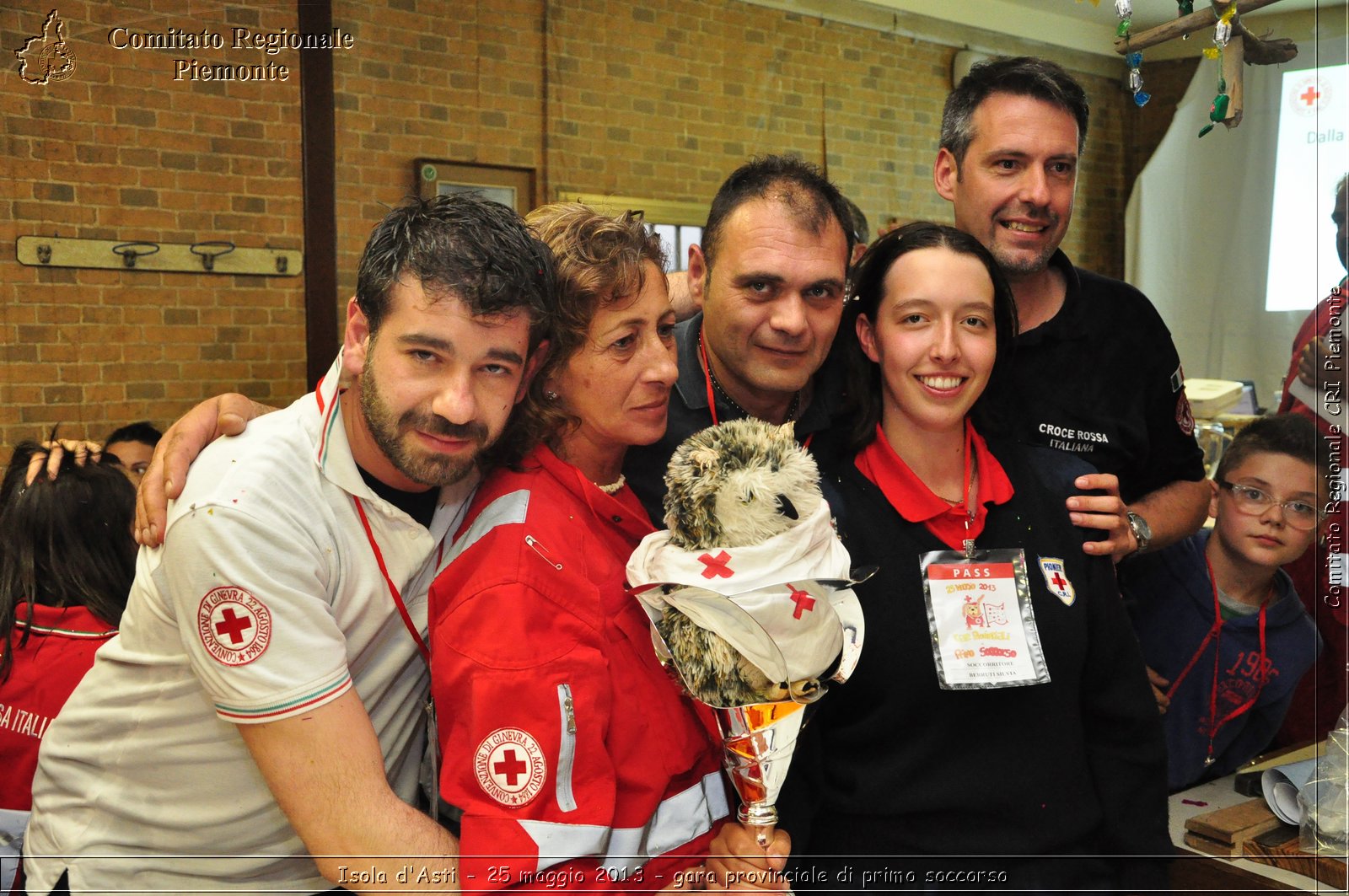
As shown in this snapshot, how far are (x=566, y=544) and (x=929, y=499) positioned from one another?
66 centimetres

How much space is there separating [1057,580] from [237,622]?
53.7 inches

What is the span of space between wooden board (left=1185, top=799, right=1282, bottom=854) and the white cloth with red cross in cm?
115

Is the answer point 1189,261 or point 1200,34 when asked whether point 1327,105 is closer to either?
point 1200,34

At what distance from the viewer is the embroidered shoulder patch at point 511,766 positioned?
1.36 m

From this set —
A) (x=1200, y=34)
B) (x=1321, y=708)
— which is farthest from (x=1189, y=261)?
(x=1321, y=708)

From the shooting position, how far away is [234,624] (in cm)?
146

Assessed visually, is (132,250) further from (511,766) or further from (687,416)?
(511,766)

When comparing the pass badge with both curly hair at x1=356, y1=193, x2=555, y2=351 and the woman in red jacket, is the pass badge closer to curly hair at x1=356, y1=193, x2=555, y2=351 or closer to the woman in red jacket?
the woman in red jacket

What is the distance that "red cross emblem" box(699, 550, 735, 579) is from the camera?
1.39 metres

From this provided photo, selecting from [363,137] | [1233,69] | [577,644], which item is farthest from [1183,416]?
[363,137]

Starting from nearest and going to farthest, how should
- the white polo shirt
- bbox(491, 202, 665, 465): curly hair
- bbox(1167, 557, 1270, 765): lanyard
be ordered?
the white polo shirt, bbox(491, 202, 665, 465): curly hair, bbox(1167, 557, 1270, 765): lanyard

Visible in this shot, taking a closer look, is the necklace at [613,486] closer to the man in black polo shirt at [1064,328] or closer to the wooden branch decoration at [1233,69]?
the man in black polo shirt at [1064,328]

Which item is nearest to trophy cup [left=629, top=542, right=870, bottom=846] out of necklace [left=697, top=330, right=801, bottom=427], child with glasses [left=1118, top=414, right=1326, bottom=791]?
necklace [left=697, top=330, right=801, bottom=427]

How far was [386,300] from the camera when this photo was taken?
5.26 ft
